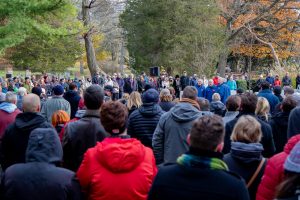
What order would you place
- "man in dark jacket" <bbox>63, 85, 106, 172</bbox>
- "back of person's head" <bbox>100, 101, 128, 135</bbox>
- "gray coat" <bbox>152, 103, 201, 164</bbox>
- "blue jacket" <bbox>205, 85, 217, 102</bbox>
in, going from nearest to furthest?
1. "back of person's head" <bbox>100, 101, 128, 135</bbox>
2. "man in dark jacket" <bbox>63, 85, 106, 172</bbox>
3. "gray coat" <bbox>152, 103, 201, 164</bbox>
4. "blue jacket" <bbox>205, 85, 217, 102</bbox>

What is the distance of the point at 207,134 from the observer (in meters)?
2.87

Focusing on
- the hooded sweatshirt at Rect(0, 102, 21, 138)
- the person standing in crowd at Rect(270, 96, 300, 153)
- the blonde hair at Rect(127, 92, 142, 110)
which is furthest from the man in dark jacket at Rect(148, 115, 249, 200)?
the blonde hair at Rect(127, 92, 142, 110)

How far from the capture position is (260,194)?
3.61 meters

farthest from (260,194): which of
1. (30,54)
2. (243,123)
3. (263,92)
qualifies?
(30,54)

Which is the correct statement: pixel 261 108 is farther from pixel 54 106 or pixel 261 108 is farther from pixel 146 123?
pixel 54 106

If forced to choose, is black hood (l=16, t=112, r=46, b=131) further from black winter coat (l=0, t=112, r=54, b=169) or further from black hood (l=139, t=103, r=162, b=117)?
black hood (l=139, t=103, r=162, b=117)

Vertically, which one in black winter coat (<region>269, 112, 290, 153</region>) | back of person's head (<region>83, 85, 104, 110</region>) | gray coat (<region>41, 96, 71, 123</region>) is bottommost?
black winter coat (<region>269, 112, 290, 153</region>)

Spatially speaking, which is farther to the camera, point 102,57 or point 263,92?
point 102,57

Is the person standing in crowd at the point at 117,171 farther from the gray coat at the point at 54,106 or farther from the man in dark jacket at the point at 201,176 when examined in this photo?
the gray coat at the point at 54,106

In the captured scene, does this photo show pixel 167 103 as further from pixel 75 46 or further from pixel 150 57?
pixel 75 46

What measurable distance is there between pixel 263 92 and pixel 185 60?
76.6ft

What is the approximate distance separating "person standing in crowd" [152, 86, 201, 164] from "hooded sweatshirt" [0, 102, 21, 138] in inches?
93.6

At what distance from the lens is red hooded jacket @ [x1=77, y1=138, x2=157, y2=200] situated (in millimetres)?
3418

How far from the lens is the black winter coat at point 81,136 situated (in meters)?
4.61
